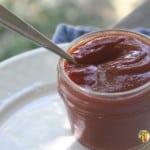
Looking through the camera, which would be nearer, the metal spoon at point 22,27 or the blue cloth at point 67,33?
the metal spoon at point 22,27

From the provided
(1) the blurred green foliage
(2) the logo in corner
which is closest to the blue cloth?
(2) the logo in corner

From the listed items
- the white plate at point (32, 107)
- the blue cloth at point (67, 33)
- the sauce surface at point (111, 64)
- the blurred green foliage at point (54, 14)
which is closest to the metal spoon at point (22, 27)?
the sauce surface at point (111, 64)

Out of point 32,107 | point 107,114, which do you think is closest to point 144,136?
point 107,114

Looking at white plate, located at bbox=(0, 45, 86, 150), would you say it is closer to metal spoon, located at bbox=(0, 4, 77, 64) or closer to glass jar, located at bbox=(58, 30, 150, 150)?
glass jar, located at bbox=(58, 30, 150, 150)

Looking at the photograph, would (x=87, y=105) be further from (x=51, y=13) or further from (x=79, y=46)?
(x=51, y=13)

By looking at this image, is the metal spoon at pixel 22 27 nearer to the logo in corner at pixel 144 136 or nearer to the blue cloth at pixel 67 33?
the logo in corner at pixel 144 136

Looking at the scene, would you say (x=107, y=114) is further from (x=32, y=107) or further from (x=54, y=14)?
(x=54, y=14)

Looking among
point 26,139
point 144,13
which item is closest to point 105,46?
point 26,139
